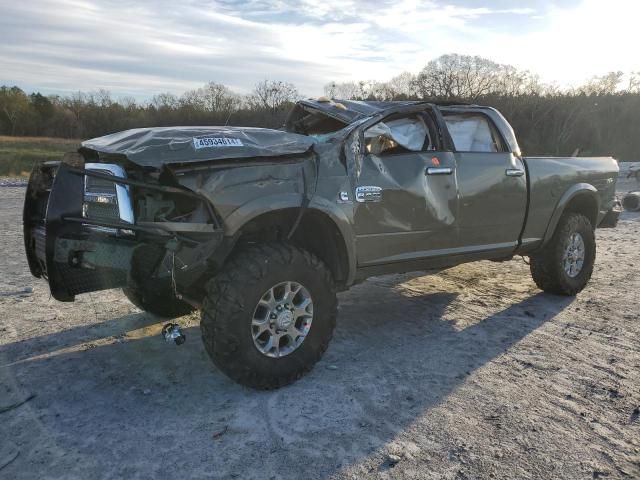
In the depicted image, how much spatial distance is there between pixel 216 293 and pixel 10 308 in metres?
2.85

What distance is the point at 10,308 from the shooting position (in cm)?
520

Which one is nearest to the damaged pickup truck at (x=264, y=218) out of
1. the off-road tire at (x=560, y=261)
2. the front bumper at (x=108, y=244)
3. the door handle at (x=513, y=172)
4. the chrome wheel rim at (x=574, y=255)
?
the front bumper at (x=108, y=244)

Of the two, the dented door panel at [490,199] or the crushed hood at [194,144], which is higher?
the crushed hood at [194,144]

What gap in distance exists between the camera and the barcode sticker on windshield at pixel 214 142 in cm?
348

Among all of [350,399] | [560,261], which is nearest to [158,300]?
[350,399]

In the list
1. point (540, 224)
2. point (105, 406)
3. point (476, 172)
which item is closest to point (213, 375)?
point (105, 406)

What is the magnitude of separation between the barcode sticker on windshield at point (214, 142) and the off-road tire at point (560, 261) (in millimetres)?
3899

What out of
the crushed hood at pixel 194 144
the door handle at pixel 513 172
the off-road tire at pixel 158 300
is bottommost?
the off-road tire at pixel 158 300

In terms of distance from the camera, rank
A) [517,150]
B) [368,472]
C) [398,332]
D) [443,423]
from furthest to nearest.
A: [517,150], [398,332], [443,423], [368,472]

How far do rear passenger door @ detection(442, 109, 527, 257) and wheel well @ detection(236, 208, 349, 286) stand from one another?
1.32 metres

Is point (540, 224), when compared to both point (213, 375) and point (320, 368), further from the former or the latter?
point (213, 375)

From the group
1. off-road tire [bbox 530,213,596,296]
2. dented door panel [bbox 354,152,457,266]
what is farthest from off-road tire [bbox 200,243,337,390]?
off-road tire [bbox 530,213,596,296]

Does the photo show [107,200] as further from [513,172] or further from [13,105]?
[13,105]

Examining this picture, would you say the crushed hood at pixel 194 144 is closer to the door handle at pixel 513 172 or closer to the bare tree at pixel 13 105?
the door handle at pixel 513 172
